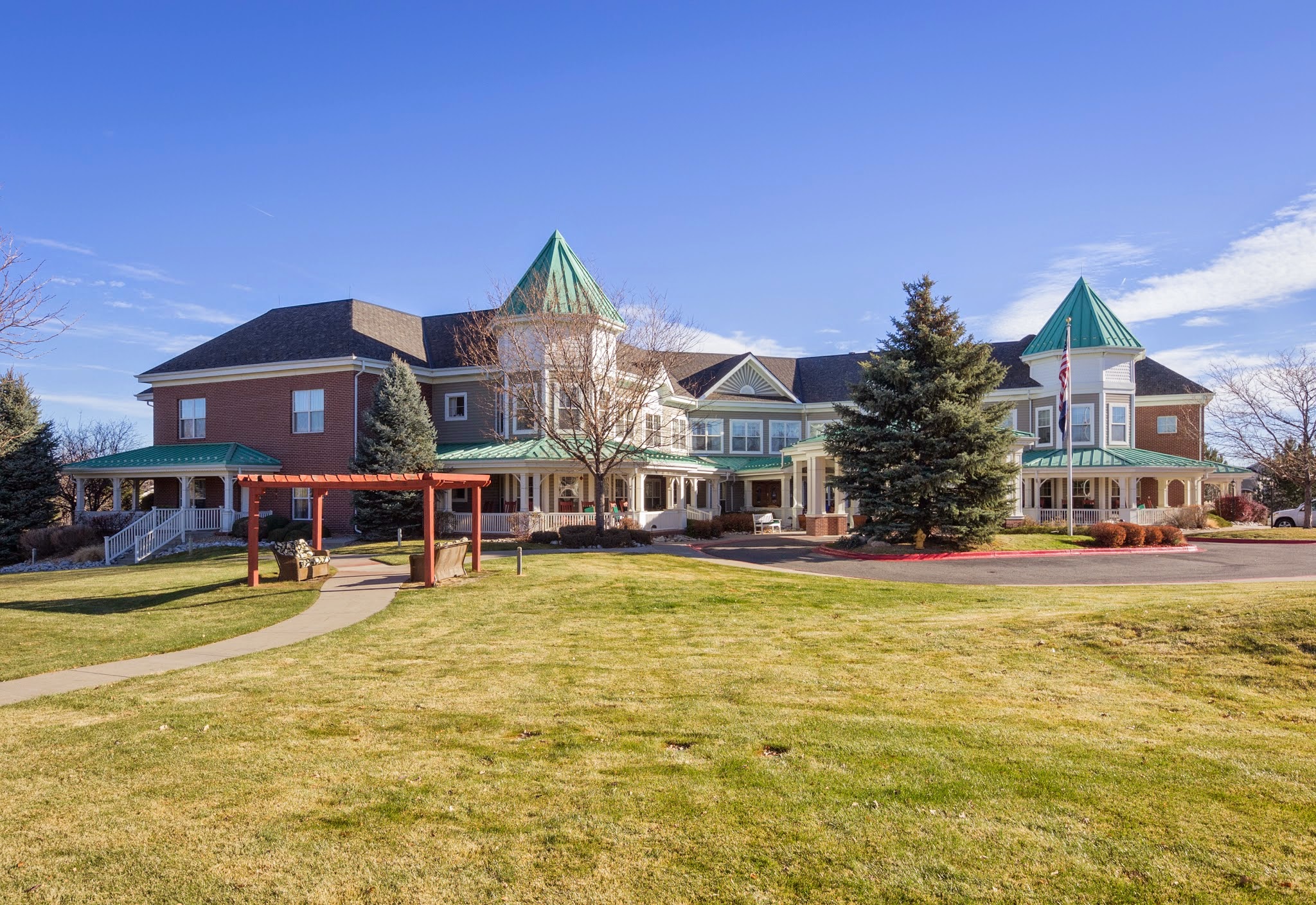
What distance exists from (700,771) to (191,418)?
123ft

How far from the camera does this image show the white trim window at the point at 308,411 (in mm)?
33906

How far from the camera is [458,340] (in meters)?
35.5

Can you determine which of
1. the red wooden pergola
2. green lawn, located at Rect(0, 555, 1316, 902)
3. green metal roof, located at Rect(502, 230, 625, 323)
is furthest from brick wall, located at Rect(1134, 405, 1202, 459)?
the red wooden pergola

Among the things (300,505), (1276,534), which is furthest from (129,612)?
(1276,534)

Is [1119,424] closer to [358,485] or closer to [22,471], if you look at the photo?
[358,485]

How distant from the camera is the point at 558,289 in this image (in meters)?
32.6

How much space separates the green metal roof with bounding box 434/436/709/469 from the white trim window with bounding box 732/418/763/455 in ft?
29.6

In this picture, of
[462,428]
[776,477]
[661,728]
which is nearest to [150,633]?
[661,728]

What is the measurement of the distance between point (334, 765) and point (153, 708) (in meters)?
3.03

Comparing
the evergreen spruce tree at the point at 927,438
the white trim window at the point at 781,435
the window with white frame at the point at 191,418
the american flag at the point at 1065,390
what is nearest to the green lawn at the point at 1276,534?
the american flag at the point at 1065,390

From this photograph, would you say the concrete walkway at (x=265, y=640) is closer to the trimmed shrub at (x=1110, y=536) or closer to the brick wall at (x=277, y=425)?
the brick wall at (x=277, y=425)

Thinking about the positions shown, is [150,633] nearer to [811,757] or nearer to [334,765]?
[334,765]

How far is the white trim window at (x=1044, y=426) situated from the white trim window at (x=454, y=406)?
1121 inches

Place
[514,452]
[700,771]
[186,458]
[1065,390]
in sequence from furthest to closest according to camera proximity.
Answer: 1. [186,458]
2. [514,452]
3. [1065,390]
4. [700,771]
